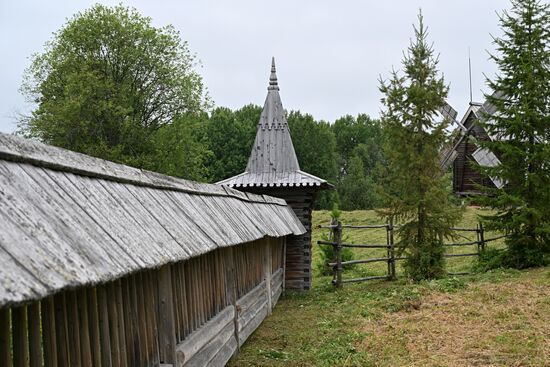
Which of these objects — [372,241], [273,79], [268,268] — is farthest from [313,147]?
[268,268]

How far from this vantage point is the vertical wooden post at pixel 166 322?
455cm

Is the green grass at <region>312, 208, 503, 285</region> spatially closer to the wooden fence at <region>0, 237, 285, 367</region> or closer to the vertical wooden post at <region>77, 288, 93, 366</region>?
the wooden fence at <region>0, 237, 285, 367</region>

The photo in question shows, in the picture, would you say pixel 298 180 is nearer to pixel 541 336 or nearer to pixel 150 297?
pixel 541 336

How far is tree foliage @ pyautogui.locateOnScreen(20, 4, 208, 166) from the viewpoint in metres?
28.9

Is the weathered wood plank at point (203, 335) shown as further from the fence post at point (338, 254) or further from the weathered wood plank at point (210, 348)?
the fence post at point (338, 254)

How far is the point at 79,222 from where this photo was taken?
3.05 m

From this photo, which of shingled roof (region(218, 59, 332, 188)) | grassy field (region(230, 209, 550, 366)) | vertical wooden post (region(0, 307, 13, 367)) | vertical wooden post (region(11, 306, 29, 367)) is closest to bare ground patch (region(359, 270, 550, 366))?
grassy field (region(230, 209, 550, 366))

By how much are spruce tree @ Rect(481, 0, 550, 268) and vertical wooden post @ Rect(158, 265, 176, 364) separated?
11502mm

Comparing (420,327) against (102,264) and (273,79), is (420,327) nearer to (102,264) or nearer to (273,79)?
(102,264)

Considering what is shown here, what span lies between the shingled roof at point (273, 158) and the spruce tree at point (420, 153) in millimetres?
2032

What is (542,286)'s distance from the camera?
10.9m

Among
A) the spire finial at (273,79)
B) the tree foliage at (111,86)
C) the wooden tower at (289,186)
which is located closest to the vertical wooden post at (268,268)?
the wooden tower at (289,186)

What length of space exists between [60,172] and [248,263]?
5739mm

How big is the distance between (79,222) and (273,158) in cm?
1272
